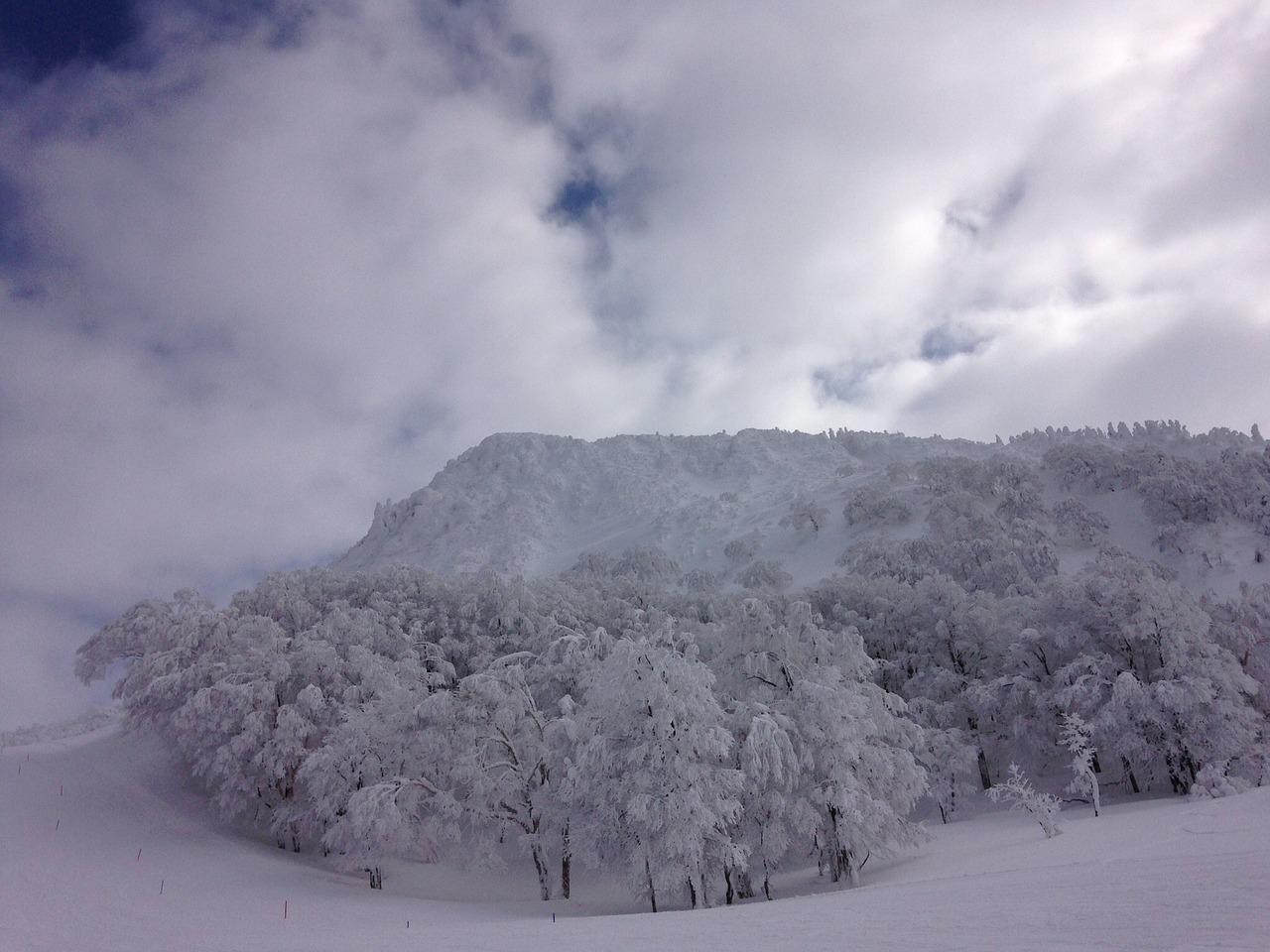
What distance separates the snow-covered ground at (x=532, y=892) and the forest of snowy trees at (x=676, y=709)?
2.50 metres

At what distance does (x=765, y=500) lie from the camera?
375 feet

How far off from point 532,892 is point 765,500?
3357 inches

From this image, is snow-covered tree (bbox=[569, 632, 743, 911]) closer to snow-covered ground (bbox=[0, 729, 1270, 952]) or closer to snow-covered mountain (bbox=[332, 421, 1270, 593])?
snow-covered ground (bbox=[0, 729, 1270, 952])

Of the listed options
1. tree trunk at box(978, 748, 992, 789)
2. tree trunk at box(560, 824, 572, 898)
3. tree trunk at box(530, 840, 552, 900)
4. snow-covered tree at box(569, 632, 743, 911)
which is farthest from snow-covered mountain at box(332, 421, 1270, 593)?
snow-covered tree at box(569, 632, 743, 911)

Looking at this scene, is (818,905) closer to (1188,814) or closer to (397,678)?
(1188,814)

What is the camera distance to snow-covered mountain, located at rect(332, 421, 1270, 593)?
7412 centimetres

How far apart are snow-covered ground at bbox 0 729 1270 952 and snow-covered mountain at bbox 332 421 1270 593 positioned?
153 ft

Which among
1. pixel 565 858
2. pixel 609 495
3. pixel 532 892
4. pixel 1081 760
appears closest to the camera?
pixel 1081 760

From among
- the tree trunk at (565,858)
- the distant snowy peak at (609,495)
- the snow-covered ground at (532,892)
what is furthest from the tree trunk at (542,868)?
the distant snowy peak at (609,495)

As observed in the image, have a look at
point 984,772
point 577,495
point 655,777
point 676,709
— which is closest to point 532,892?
point 655,777

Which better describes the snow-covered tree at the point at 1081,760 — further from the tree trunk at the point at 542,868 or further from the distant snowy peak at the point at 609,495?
the distant snowy peak at the point at 609,495

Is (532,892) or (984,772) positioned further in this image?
(984,772)

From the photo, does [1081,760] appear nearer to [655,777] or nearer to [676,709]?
[676,709]

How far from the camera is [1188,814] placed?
24422 mm
